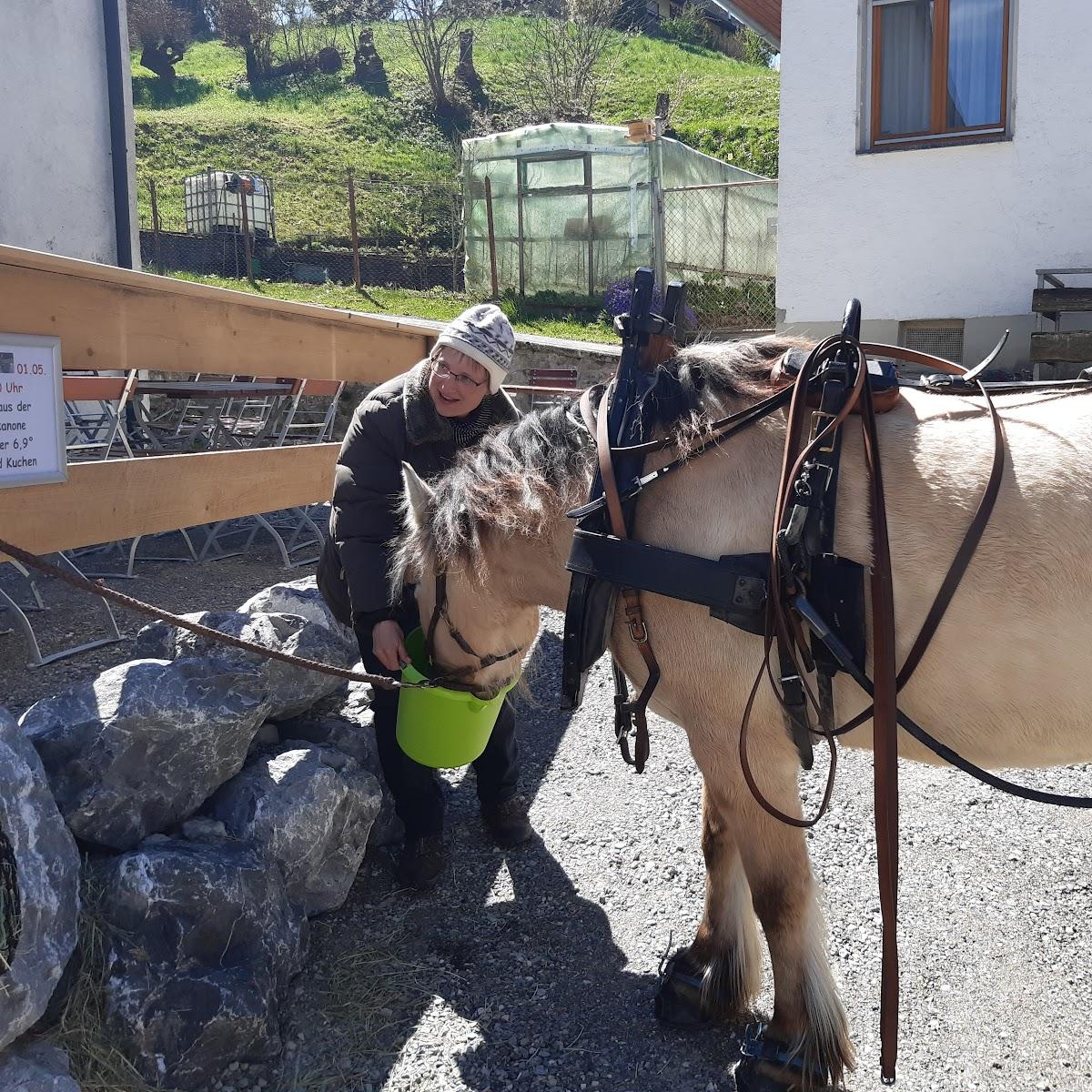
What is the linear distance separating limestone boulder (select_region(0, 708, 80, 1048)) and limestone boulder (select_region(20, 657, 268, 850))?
0.20 meters

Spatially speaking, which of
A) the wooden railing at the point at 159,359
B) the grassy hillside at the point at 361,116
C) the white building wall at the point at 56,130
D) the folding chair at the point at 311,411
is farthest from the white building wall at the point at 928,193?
the grassy hillside at the point at 361,116

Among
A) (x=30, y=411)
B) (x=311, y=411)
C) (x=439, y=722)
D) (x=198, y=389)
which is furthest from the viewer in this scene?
(x=311, y=411)

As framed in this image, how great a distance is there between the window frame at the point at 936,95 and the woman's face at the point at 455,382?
24.6ft

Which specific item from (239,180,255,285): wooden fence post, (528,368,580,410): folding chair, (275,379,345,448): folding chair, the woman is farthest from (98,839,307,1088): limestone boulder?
(239,180,255,285): wooden fence post

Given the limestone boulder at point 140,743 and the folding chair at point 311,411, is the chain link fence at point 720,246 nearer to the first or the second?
the folding chair at point 311,411

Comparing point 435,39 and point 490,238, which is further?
point 435,39

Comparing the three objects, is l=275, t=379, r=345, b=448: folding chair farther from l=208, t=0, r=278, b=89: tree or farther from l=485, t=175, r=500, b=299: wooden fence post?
l=208, t=0, r=278, b=89: tree

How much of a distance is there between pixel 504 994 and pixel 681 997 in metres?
0.46

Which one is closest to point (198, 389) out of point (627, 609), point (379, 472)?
point (379, 472)

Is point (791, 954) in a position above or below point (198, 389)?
below

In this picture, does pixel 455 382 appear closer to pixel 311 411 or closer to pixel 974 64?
pixel 311 411

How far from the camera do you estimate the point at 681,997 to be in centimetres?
247

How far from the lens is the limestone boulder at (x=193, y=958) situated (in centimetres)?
212

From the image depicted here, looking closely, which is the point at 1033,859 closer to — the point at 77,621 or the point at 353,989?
the point at 353,989
